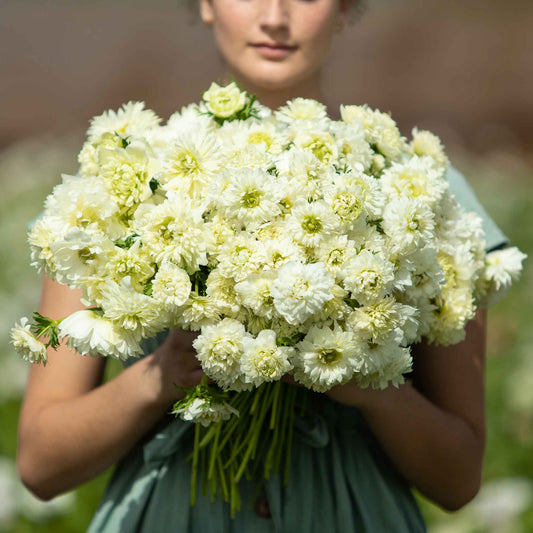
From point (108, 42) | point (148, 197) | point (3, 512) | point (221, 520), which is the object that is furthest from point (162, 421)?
point (108, 42)

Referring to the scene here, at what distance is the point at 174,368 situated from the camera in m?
1.43

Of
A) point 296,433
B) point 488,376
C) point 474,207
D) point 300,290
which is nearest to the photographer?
point 300,290

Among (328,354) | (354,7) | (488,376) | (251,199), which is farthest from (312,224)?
(488,376)

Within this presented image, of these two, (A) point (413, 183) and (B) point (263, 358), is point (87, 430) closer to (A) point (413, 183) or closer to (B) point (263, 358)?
(B) point (263, 358)

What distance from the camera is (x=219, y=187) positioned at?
1.24 meters

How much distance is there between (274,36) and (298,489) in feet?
3.21

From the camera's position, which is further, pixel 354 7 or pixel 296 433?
pixel 354 7

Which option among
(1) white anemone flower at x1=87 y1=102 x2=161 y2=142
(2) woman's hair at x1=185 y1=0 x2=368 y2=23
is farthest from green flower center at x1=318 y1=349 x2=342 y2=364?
(2) woman's hair at x1=185 y1=0 x2=368 y2=23

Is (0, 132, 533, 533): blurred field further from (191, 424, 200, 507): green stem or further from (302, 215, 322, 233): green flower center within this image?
(302, 215, 322, 233): green flower center

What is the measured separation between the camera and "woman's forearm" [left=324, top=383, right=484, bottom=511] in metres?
1.58

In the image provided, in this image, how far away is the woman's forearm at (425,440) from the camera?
158 cm

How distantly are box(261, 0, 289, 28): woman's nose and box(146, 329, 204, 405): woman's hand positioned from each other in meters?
0.74

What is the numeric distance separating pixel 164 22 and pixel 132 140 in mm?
8326

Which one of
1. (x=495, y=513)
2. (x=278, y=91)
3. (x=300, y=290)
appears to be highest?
(x=278, y=91)
